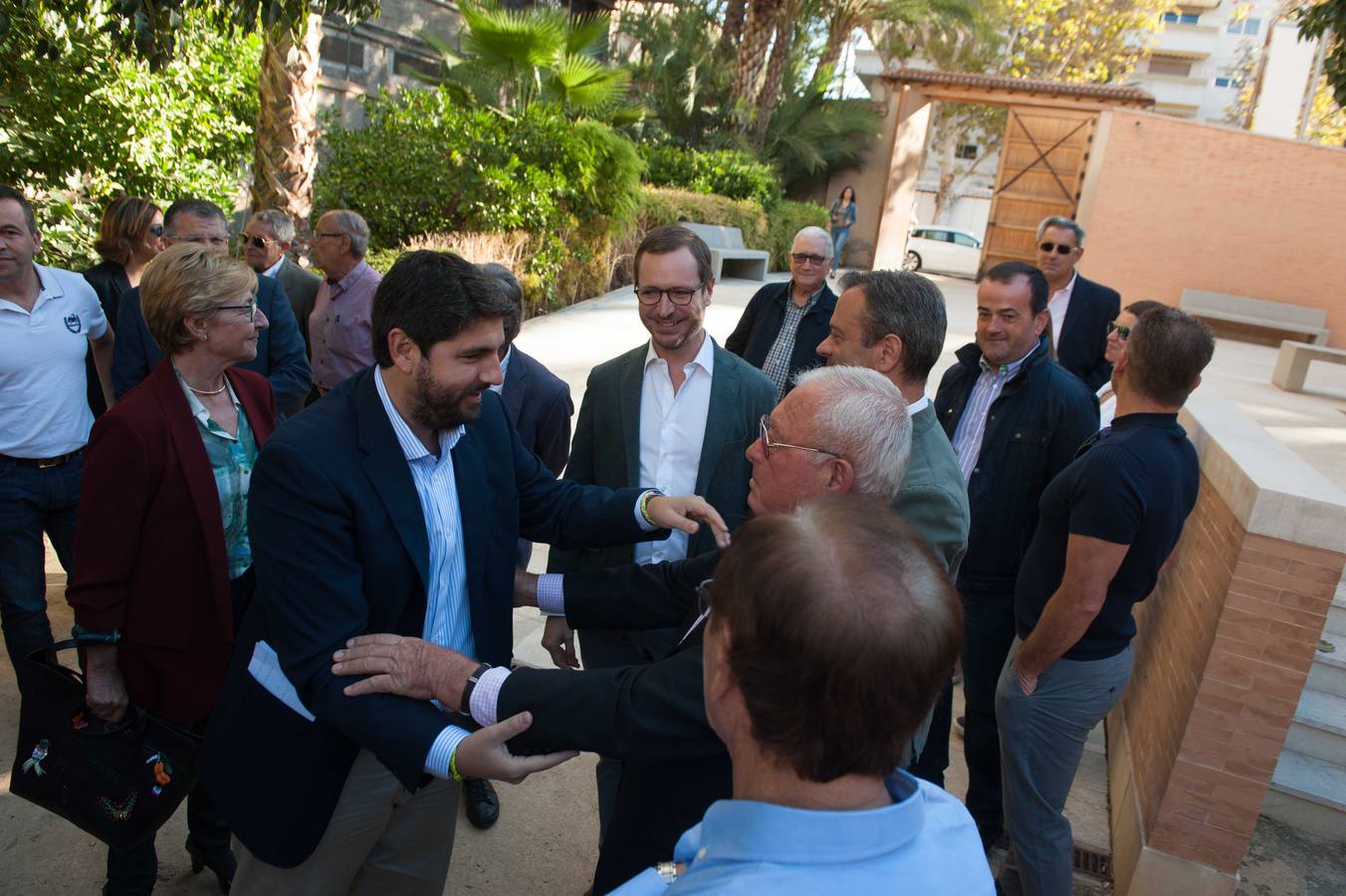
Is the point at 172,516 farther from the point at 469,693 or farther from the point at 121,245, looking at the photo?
the point at 121,245

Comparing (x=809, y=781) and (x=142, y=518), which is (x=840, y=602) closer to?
(x=809, y=781)

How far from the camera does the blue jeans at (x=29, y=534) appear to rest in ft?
11.0

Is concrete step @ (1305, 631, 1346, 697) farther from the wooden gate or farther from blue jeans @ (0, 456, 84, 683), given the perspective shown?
the wooden gate

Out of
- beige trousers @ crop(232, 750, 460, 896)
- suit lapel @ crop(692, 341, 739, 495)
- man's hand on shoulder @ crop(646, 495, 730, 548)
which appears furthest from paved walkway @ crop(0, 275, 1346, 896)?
man's hand on shoulder @ crop(646, 495, 730, 548)

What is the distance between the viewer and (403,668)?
179cm

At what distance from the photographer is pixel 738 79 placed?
2073cm

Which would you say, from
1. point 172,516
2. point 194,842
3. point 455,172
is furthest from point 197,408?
point 455,172

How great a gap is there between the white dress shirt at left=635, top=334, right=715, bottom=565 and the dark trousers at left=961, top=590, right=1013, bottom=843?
127cm

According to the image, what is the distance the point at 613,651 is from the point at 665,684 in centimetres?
149

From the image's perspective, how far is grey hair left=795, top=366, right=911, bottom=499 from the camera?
191 cm

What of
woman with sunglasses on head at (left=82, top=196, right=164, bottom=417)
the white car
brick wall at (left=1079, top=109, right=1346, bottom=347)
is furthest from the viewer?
the white car

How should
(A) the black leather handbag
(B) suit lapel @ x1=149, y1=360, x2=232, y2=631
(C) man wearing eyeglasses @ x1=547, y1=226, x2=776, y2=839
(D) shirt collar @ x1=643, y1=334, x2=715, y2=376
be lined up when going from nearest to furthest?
(A) the black leather handbag → (B) suit lapel @ x1=149, y1=360, x2=232, y2=631 → (C) man wearing eyeglasses @ x1=547, y1=226, x2=776, y2=839 → (D) shirt collar @ x1=643, y1=334, x2=715, y2=376

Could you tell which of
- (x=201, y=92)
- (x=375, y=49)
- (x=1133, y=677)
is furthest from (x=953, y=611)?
(x=375, y=49)

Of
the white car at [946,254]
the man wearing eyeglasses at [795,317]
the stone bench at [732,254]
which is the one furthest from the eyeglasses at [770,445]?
the white car at [946,254]
